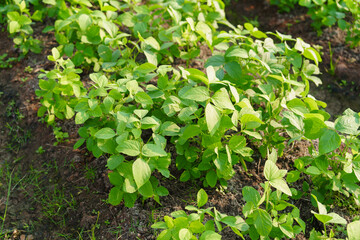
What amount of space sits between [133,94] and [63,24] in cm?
101

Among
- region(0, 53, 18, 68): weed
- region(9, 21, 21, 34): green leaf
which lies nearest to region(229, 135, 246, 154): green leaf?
region(9, 21, 21, 34): green leaf

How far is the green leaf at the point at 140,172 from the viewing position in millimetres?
1859

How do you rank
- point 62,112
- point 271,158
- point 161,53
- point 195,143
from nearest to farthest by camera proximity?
point 271,158, point 195,143, point 62,112, point 161,53

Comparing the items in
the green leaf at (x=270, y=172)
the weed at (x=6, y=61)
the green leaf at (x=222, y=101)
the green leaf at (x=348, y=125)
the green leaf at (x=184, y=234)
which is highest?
the green leaf at (x=222, y=101)

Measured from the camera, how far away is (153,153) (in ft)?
6.12

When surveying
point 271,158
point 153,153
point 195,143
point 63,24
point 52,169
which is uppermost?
point 63,24

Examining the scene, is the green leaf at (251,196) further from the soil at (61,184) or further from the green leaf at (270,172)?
the soil at (61,184)

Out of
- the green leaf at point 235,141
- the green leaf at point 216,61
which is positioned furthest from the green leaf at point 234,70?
the green leaf at point 235,141

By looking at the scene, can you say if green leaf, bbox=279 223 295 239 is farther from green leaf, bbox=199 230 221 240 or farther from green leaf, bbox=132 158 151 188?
green leaf, bbox=132 158 151 188

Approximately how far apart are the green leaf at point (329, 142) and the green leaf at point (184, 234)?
2.93 ft

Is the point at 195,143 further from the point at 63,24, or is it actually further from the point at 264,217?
the point at 63,24

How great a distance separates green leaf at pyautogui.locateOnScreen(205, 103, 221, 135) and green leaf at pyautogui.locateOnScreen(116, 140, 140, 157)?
404mm

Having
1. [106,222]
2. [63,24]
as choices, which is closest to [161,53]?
[63,24]

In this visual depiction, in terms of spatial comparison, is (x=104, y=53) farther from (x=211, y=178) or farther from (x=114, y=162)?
(x=211, y=178)
